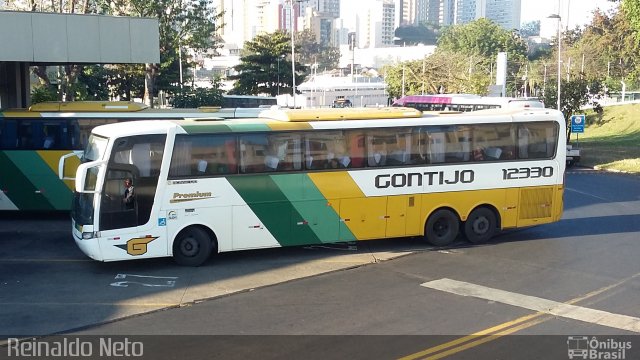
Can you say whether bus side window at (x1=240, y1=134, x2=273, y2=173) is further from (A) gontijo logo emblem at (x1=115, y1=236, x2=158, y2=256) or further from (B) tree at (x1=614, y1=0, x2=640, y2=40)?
(B) tree at (x1=614, y1=0, x2=640, y2=40)

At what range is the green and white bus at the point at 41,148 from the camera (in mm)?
18953

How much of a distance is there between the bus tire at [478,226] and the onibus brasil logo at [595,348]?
659 centimetres

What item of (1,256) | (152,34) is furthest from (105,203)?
(152,34)

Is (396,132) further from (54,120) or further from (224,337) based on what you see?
(54,120)

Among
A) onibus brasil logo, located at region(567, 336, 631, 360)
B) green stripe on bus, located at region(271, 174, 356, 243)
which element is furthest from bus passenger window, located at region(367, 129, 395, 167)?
onibus brasil logo, located at region(567, 336, 631, 360)

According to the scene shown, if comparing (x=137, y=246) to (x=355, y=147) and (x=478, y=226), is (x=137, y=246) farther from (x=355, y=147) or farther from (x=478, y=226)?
(x=478, y=226)

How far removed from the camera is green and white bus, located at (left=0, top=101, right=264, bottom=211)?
18953 millimetres

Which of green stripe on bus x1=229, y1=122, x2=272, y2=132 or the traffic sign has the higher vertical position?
green stripe on bus x1=229, y1=122, x2=272, y2=132

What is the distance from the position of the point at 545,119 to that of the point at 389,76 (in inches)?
2576

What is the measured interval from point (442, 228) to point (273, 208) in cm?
409

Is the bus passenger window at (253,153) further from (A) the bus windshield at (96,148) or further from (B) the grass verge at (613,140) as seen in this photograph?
(B) the grass verge at (613,140)

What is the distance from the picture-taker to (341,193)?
15.0 meters

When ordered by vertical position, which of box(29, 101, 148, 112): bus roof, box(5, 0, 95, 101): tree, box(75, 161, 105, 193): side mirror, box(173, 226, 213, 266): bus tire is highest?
box(5, 0, 95, 101): tree

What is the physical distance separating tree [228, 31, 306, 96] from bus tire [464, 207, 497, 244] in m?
45.1
